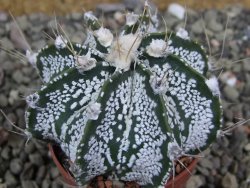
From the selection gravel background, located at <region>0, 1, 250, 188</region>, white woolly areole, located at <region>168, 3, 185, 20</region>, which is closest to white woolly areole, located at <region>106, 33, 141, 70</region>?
gravel background, located at <region>0, 1, 250, 188</region>

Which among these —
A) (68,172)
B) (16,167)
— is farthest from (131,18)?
(16,167)

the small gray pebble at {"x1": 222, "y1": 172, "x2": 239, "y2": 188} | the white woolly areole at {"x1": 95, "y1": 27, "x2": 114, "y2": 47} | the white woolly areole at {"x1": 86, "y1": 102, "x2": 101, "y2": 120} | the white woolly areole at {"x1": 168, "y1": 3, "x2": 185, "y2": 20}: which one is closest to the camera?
the white woolly areole at {"x1": 86, "y1": 102, "x2": 101, "y2": 120}

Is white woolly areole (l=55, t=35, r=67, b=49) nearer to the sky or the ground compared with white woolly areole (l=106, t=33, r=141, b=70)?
nearer to the sky

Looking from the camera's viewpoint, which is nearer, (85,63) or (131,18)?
(85,63)

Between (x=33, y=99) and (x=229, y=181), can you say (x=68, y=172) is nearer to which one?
(x=33, y=99)

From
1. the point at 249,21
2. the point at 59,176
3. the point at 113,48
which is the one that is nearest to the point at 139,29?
the point at 113,48

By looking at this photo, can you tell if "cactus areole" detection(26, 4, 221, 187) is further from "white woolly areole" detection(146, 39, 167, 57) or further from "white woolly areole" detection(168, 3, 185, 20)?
"white woolly areole" detection(168, 3, 185, 20)

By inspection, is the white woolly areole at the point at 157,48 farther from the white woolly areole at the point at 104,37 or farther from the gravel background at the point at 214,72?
the gravel background at the point at 214,72

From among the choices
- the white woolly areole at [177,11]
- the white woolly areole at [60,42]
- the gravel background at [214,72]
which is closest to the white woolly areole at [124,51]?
the white woolly areole at [60,42]
